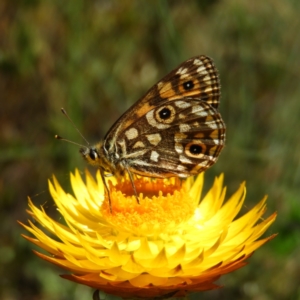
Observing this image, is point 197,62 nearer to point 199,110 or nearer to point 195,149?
point 199,110

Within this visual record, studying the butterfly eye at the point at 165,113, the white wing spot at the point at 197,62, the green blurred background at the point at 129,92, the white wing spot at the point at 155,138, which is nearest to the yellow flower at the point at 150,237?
the white wing spot at the point at 155,138

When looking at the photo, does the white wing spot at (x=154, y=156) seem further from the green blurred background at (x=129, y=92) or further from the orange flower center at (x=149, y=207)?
the green blurred background at (x=129, y=92)

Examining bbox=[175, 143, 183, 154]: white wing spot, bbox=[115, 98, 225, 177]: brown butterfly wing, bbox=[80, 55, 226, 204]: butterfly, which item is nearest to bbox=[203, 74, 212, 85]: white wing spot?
bbox=[80, 55, 226, 204]: butterfly

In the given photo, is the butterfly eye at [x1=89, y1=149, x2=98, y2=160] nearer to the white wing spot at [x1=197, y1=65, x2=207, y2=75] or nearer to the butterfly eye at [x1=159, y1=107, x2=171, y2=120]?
the butterfly eye at [x1=159, y1=107, x2=171, y2=120]

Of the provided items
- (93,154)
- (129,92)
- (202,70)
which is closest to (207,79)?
(202,70)

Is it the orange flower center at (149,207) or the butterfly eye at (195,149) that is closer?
the orange flower center at (149,207)

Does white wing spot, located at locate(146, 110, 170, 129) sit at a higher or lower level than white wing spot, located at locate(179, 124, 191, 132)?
higher

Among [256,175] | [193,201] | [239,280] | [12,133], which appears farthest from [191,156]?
[12,133]
